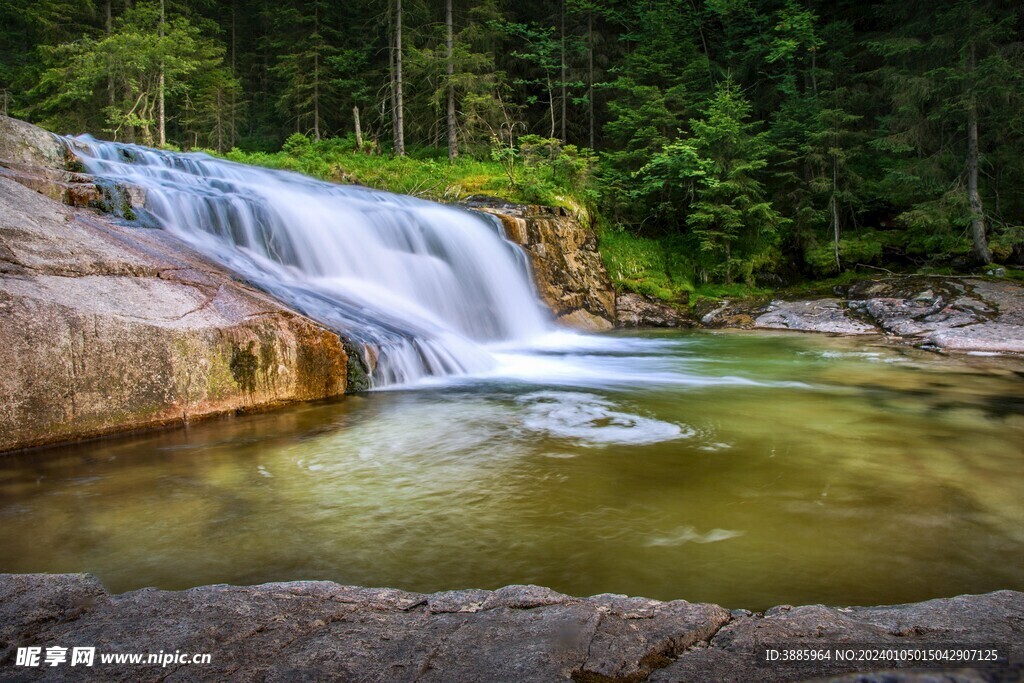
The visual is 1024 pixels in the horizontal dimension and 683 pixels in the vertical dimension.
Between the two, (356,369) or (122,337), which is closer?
(122,337)

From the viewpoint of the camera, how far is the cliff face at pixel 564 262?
12258 mm

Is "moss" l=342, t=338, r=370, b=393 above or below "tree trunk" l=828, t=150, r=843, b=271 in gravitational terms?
below

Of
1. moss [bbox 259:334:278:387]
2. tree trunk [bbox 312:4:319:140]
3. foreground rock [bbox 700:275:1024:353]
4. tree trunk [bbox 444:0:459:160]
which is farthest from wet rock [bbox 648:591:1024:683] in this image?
tree trunk [bbox 312:4:319:140]

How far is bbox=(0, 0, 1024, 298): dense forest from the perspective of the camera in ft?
40.4

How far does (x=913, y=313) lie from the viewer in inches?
419

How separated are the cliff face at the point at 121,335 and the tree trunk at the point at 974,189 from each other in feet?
41.8

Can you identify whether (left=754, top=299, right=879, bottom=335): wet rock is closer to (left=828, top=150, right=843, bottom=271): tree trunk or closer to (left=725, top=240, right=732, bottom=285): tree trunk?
(left=725, top=240, right=732, bottom=285): tree trunk

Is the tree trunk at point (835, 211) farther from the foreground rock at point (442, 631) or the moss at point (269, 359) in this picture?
the foreground rock at point (442, 631)

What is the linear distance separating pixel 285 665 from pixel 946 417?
18.1ft

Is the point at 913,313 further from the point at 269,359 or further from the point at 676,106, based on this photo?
the point at 269,359

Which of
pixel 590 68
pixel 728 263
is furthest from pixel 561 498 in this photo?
pixel 590 68

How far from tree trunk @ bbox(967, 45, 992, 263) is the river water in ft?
25.6

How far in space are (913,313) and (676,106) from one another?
935cm

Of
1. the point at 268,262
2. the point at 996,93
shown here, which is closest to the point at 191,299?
the point at 268,262
